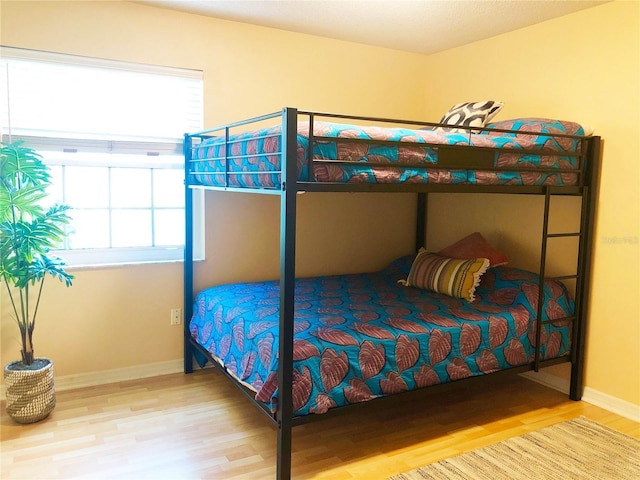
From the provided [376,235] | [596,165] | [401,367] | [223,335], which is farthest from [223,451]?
[596,165]

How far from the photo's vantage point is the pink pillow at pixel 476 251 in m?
3.30

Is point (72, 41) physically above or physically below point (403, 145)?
above

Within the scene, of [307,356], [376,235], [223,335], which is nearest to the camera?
[307,356]

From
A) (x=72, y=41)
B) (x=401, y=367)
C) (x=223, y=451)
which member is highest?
(x=72, y=41)

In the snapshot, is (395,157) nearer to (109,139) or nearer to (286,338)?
(286,338)

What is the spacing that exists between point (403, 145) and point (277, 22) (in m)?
1.53

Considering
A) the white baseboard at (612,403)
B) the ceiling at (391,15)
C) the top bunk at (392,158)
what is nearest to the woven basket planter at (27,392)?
the top bunk at (392,158)

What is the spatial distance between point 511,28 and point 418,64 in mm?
842

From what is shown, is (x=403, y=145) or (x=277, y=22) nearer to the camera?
(x=403, y=145)

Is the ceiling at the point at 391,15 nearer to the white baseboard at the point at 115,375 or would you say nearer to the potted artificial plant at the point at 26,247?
the potted artificial plant at the point at 26,247

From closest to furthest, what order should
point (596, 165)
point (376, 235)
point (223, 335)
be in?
point (223, 335) < point (596, 165) < point (376, 235)

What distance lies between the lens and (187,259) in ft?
10.8

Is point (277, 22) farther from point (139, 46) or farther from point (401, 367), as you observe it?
point (401, 367)

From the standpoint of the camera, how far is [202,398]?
301 centimetres
